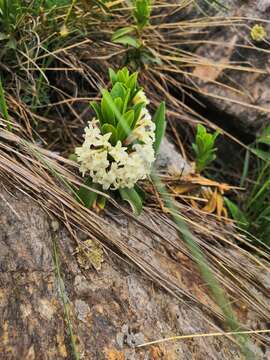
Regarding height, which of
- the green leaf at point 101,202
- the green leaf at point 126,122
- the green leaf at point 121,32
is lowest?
the green leaf at point 101,202

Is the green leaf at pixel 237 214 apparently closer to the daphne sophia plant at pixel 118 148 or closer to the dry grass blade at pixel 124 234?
the dry grass blade at pixel 124 234

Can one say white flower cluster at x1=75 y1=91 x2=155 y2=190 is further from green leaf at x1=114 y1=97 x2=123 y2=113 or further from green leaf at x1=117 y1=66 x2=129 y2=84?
green leaf at x1=117 y1=66 x2=129 y2=84

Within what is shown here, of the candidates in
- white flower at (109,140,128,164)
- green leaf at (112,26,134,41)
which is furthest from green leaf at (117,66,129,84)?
green leaf at (112,26,134,41)

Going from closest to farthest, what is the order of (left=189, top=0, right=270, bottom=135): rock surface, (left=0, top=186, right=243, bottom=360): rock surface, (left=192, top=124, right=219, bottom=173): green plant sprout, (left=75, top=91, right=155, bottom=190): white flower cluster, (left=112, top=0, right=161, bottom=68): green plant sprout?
(left=0, top=186, right=243, bottom=360): rock surface, (left=75, top=91, right=155, bottom=190): white flower cluster, (left=192, top=124, right=219, bottom=173): green plant sprout, (left=112, top=0, right=161, bottom=68): green plant sprout, (left=189, top=0, right=270, bottom=135): rock surface

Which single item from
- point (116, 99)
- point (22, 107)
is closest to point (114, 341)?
point (116, 99)

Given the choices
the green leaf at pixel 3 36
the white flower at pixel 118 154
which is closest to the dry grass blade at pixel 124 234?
the white flower at pixel 118 154

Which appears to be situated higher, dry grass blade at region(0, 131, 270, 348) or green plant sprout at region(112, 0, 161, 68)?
green plant sprout at region(112, 0, 161, 68)

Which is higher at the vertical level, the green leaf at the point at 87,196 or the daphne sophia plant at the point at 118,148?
the daphne sophia plant at the point at 118,148

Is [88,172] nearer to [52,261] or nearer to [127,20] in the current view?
[52,261]
